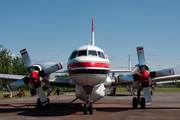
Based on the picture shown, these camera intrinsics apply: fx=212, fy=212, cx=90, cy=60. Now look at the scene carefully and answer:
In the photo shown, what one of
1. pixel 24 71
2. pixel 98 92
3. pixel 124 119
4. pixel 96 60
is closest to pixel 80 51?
pixel 96 60

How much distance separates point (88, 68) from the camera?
1162 centimetres

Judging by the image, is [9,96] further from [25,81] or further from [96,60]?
[96,60]

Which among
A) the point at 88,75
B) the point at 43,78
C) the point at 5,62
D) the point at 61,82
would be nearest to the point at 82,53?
the point at 88,75

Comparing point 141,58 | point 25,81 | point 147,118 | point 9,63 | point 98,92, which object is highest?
point 9,63

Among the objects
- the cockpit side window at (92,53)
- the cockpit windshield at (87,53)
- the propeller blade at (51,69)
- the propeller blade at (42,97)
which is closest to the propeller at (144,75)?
the cockpit windshield at (87,53)

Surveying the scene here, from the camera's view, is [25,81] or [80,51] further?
[25,81]

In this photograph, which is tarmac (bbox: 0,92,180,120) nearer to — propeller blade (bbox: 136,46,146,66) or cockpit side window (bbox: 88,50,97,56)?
propeller blade (bbox: 136,46,146,66)

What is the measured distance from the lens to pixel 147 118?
37.6 feet

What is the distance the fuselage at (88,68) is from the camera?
11.7 meters

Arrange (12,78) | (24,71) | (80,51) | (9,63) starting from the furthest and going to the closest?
(24,71) → (9,63) → (12,78) → (80,51)

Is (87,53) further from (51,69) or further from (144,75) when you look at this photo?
(144,75)

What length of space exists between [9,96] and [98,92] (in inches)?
1093

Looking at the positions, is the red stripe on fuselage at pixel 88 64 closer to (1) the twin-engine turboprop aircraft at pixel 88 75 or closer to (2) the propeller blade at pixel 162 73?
(1) the twin-engine turboprop aircraft at pixel 88 75

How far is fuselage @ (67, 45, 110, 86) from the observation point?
11.7m
